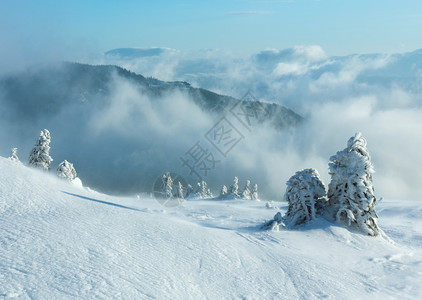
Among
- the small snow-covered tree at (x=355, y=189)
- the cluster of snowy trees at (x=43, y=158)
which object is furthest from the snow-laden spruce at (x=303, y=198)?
the cluster of snowy trees at (x=43, y=158)

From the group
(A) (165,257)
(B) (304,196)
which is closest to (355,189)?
(B) (304,196)

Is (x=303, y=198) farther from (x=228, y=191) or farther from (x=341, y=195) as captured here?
(x=228, y=191)

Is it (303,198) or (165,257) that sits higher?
(303,198)

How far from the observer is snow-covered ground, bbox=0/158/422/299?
731cm

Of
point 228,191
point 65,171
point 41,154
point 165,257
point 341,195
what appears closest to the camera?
point 165,257

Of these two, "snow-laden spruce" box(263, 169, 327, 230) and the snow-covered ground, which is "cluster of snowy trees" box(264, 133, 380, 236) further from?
the snow-covered ground

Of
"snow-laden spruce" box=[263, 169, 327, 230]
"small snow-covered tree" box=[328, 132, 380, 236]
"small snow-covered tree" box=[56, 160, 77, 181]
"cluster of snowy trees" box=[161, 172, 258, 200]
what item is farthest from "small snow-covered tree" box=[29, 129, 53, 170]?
"small snow-covered tree" box=[328, 132, 380, 236]

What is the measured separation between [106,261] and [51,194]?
6.51m

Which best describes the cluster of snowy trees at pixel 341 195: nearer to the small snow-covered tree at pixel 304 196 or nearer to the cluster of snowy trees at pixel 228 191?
the small snow-covered tree at pixel 304 196

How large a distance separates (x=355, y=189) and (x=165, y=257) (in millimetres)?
11392

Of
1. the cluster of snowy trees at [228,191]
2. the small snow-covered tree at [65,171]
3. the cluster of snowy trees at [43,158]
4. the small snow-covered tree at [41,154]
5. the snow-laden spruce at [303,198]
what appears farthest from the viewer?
the cluster of snowy trees at [228,191]

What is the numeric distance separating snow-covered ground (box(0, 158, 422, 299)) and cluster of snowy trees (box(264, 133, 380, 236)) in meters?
0.90

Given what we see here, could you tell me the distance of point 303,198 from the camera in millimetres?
17234

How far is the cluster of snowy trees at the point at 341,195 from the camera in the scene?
16344 millimetres
